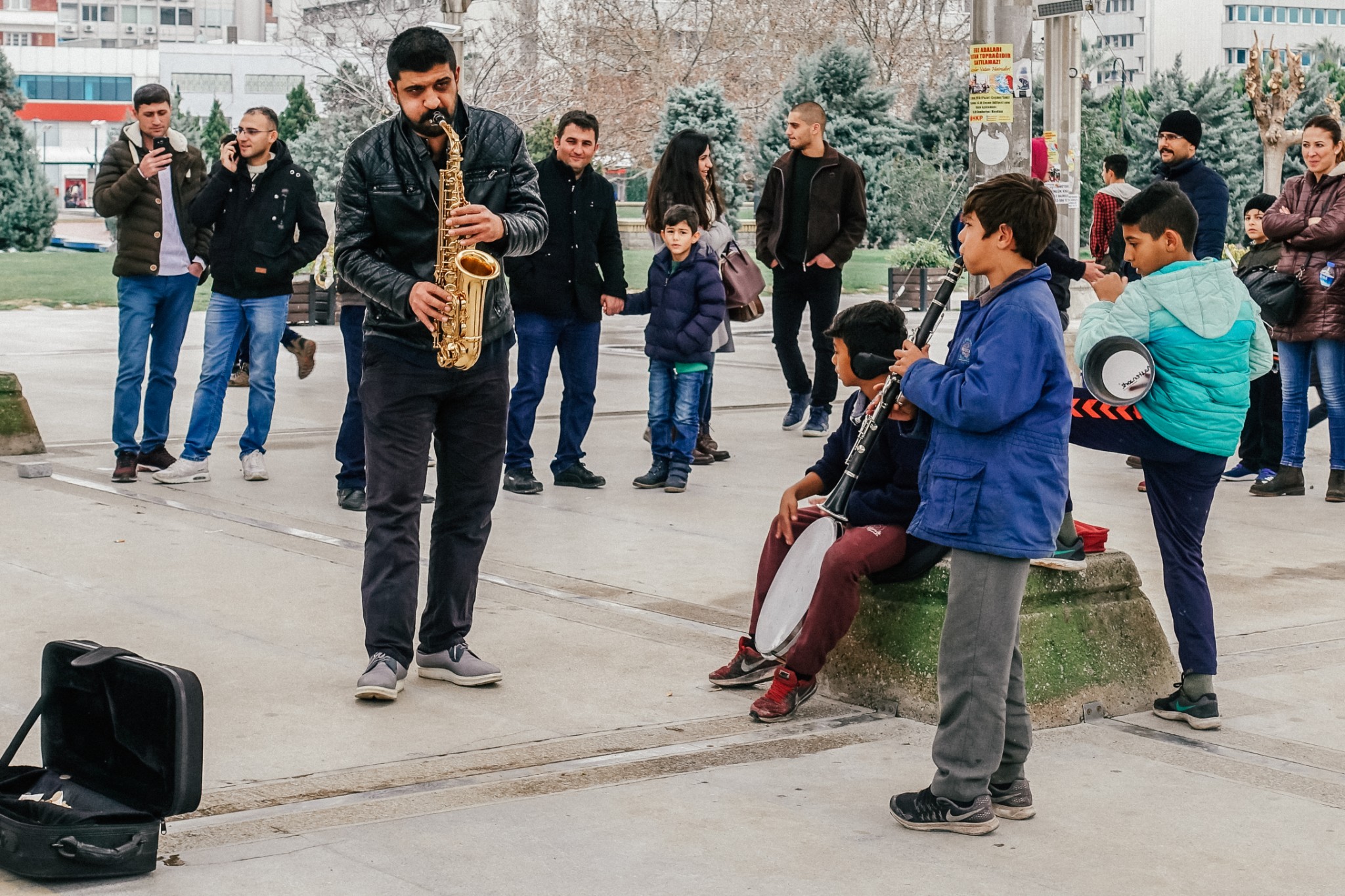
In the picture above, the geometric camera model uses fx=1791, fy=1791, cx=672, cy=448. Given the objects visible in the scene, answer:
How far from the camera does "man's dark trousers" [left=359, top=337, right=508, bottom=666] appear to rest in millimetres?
5723

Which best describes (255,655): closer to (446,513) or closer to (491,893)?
(446,513)

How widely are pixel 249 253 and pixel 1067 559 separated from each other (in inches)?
219

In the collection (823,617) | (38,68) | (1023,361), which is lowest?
(823,617)

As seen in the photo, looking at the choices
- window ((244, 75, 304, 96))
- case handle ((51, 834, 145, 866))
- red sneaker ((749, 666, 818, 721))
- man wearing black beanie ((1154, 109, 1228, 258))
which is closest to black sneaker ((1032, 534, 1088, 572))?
red sneaker ((749, 666, 818, 721))

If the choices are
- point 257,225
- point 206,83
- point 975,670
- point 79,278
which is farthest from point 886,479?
point 206,83

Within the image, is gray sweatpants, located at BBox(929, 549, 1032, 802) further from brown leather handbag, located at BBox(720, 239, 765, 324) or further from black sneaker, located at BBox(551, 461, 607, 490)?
brown leather handbag, located at BBox(720, 239, 765, 324)

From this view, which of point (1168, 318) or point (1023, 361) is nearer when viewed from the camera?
point (1023, 361)


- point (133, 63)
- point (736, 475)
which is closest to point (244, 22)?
point (133, 63)

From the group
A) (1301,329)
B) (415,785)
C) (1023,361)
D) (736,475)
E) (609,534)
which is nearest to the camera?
(1023,361)

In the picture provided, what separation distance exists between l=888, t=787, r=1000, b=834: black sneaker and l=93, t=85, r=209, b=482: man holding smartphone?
6490mm

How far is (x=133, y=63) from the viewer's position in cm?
12775

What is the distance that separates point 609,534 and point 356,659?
8.27ft

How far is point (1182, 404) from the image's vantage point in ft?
17.8

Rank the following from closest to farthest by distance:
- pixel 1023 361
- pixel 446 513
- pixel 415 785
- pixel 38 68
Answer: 1. pixel 1023 361
2. pixel 415 785
3. pixel 446 513
4. pixel 38 68
